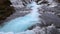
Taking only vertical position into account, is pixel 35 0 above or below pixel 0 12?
above

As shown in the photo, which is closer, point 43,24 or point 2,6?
point 43,24

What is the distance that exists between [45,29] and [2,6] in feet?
17.4

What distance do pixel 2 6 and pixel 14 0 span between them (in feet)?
20.0

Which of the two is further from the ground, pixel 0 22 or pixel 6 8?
pixel 6 8

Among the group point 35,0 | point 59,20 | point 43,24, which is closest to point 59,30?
point 43,24

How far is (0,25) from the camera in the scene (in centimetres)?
1138

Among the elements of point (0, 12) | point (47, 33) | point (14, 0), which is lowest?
point (47, 33)

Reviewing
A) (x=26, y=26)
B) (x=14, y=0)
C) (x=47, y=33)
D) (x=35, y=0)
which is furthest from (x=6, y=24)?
(x=35, y=0)

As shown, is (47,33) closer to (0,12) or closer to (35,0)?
(0,12)

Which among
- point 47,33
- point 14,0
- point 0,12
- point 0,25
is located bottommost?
point 47,33

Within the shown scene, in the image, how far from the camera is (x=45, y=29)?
32.7 feet

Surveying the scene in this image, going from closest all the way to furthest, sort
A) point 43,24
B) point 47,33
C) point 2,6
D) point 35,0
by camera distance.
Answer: point 47,33, point 43,24, point 2,6, point 35,0

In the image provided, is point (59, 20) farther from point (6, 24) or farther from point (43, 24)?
point (6, 24)

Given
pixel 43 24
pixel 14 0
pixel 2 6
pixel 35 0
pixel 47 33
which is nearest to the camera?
pixel 47 33
